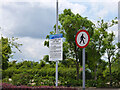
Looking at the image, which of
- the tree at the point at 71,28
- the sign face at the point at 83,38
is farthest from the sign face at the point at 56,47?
the tree at the point at 71,28

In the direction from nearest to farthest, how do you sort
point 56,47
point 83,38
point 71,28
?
1. point 83,38
2. point 56,47
3. point 71,28

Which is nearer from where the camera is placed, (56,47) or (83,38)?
(83,38)

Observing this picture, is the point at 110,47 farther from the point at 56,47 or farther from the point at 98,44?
the point at 56,47

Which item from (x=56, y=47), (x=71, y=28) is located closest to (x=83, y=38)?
(x=56, y=47)

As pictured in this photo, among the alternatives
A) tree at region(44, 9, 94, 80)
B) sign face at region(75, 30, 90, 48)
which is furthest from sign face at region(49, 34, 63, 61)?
tree at region(44, 9, 94, 80)

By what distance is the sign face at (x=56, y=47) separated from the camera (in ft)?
35.7

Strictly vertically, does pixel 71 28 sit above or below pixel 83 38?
above

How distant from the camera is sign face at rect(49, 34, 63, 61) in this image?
35.7ft

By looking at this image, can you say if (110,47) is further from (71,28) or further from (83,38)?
(83,38)

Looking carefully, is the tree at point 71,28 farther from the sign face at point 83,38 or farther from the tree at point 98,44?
the sign face at point 83,38

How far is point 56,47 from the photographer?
1102 cm

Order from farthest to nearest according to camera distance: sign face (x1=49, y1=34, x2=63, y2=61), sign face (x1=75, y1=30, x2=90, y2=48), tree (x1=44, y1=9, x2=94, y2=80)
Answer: tree (x1=44, y1=9, x2=94, y2=80), sign face (x1=49, y1=34, x2=63, y2=61), sign face (x1=75, y1=30, x2=90, y2=48)

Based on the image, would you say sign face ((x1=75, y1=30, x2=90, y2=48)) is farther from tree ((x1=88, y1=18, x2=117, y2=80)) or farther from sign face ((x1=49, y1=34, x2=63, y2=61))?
tree ((x1=88, y1=18, x2=117, y2=80))

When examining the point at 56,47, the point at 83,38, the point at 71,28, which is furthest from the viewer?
the point at 71,28
